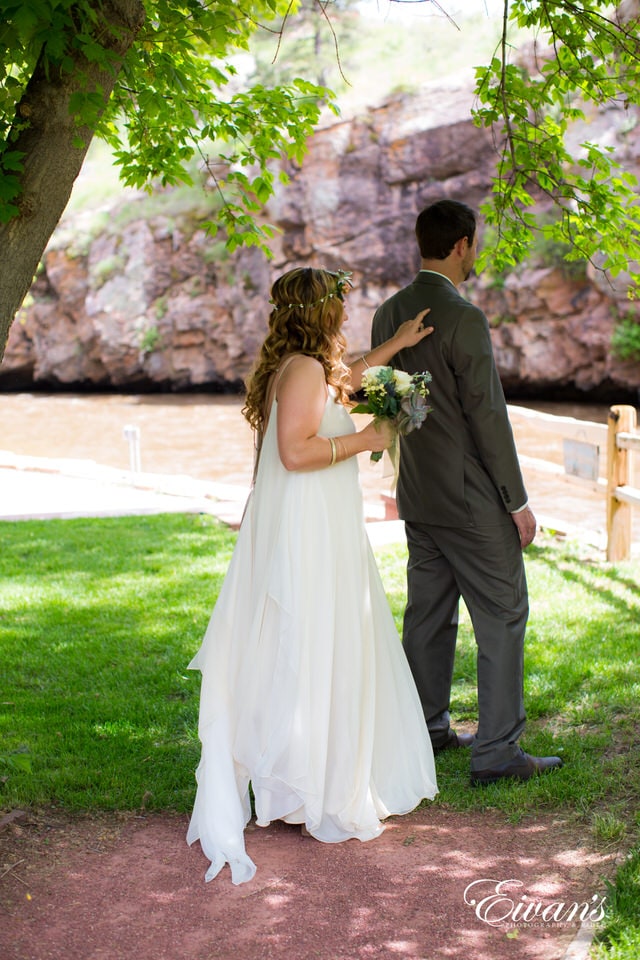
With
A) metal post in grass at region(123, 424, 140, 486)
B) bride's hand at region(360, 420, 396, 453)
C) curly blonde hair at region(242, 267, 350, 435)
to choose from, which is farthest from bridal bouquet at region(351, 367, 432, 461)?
metal post in grass at region(123, 424, 140, 486)

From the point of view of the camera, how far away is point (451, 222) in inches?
156

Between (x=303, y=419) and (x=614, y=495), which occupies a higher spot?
(x=303, y=419)

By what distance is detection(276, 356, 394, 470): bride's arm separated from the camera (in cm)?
352

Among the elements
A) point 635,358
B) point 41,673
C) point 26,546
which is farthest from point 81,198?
point 41,673

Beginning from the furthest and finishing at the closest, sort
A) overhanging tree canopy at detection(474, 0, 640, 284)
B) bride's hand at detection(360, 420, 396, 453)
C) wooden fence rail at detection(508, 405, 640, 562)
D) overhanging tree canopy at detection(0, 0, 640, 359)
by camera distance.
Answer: wooden fence rail at detection(508, 405, 640, 562) < overhanging tree canopy at detection(474, 0, 640, 284) < bride's hand at detection(360, 420, 396, 453) < overhanging tree canopy at detection(0, 0, 640, 359)

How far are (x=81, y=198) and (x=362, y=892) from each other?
38505 mm

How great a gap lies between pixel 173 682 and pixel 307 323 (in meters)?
2.64

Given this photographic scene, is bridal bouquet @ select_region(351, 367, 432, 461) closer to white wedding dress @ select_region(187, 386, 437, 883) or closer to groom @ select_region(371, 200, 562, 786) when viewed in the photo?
white wedding dress @ select_region(187, 386, 437, 883)

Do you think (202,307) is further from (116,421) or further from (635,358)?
(635,358)

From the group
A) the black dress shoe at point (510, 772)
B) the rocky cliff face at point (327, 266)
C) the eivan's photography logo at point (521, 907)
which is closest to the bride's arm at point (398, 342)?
the black dress shoe at point (510, 772)

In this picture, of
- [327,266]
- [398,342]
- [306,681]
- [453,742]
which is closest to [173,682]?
[453,742]

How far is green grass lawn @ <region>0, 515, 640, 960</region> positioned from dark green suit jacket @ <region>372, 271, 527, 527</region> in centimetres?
121

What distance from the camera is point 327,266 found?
30641mm

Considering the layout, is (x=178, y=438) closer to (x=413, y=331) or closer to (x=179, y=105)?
(x=179, y=105)
